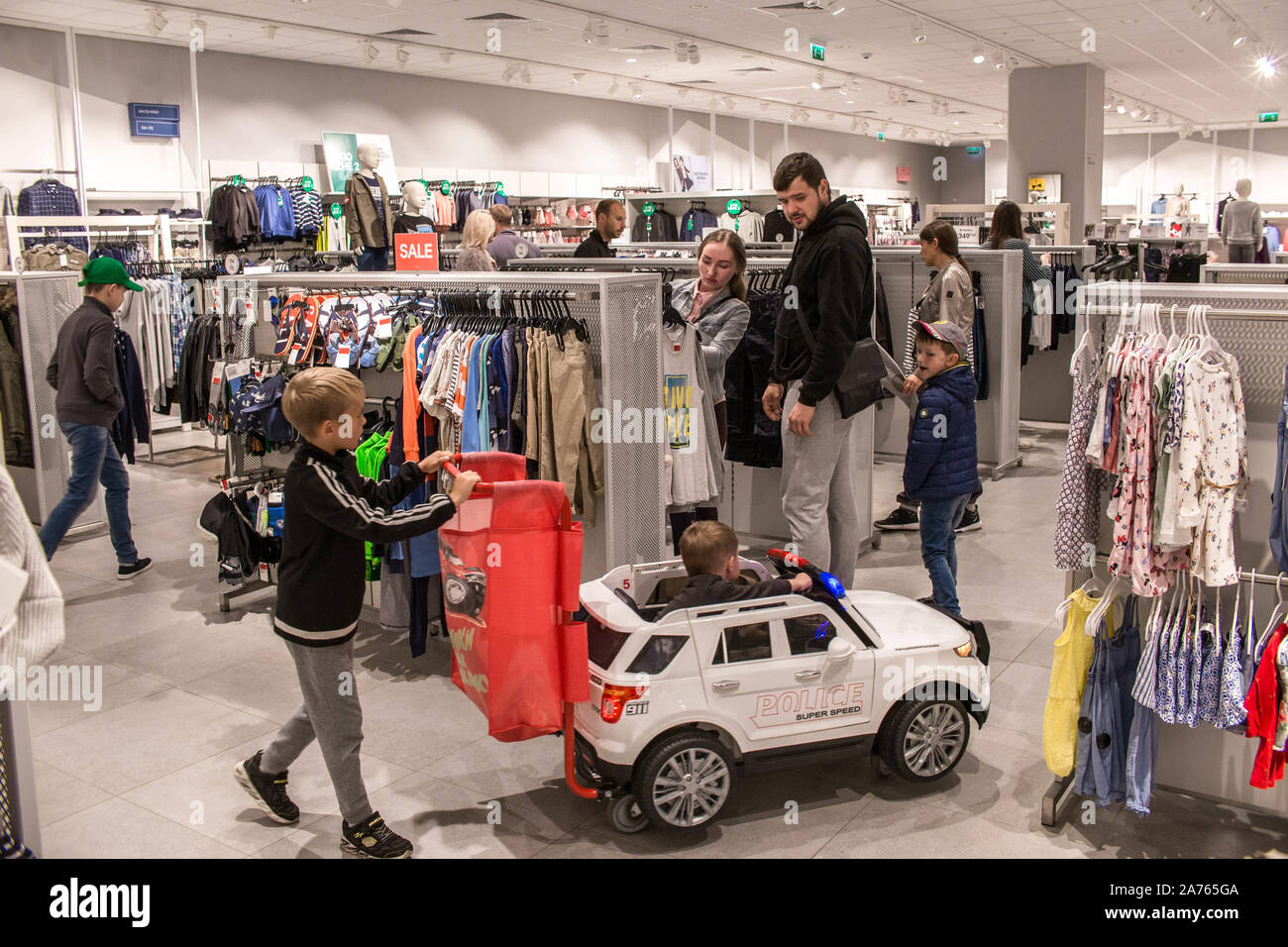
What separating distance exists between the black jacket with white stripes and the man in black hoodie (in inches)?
65.4

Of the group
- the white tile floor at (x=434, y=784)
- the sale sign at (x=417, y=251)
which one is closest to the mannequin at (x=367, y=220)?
the sale sign at (x=417, y=251)

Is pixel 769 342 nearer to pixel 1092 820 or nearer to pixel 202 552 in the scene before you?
pixel 1092 820

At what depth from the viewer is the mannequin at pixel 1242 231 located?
13.2 meters

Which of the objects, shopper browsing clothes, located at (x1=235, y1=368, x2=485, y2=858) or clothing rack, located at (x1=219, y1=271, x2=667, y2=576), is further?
clothing rack, located at (x1=219, y1=271, x2=667, y2=576)

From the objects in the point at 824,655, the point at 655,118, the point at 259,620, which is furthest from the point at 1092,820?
the point at 655,118

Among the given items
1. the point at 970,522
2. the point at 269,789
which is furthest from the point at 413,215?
the point at 269,789

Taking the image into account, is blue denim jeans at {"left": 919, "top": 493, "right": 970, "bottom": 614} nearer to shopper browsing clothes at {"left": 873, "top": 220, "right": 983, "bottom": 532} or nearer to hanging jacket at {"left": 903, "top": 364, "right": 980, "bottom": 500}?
hanging jacket at {"left": 903, "top": 364, "right": 980, "bottom": 500}

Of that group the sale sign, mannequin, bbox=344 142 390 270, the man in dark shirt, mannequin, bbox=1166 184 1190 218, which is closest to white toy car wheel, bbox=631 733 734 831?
the sale sign

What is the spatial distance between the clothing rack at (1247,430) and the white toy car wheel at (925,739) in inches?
12.6

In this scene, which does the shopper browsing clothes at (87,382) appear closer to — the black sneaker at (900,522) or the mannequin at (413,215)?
the mannequin at (413,215)

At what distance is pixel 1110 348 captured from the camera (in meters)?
3.14

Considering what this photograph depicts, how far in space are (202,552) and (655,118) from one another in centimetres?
1535

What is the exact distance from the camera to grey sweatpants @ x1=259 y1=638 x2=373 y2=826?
3119 millimetres

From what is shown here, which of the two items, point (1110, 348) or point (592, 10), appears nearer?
point (1110, 348)
